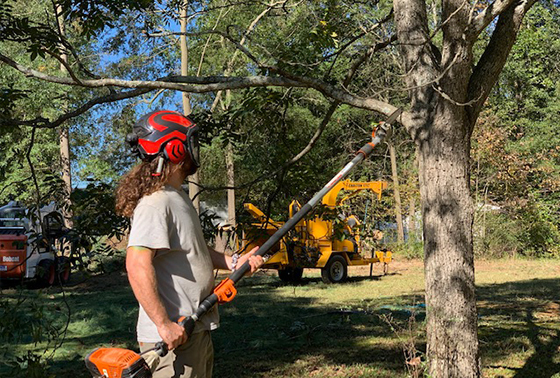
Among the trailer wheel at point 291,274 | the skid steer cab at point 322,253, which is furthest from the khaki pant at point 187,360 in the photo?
the trailer wheel at point 291,274

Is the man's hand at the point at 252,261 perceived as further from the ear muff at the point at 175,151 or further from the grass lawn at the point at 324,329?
the grass lawn at the point at 324,329

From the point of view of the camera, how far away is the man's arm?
113 inches

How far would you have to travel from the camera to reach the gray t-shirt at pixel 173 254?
2928 mm

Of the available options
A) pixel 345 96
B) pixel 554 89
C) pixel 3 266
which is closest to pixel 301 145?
pixel 345 96

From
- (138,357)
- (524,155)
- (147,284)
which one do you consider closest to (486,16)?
(147,284)

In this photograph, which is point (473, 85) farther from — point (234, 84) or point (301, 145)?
point (301, 145)

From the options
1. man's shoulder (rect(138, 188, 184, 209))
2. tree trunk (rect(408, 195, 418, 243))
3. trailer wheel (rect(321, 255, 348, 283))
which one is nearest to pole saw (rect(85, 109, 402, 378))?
man's shoulder (rect(138, 188, 184, 209))

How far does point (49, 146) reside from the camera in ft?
78.0

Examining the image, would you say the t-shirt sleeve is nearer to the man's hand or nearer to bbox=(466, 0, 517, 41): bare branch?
the man's hand

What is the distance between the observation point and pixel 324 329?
8.73m

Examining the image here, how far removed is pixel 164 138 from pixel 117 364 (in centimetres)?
105

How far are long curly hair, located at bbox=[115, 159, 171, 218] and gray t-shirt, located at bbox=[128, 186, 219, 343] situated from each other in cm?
5

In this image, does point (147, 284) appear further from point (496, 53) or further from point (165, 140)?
point (496, 53)

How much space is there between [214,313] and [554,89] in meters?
31.6
